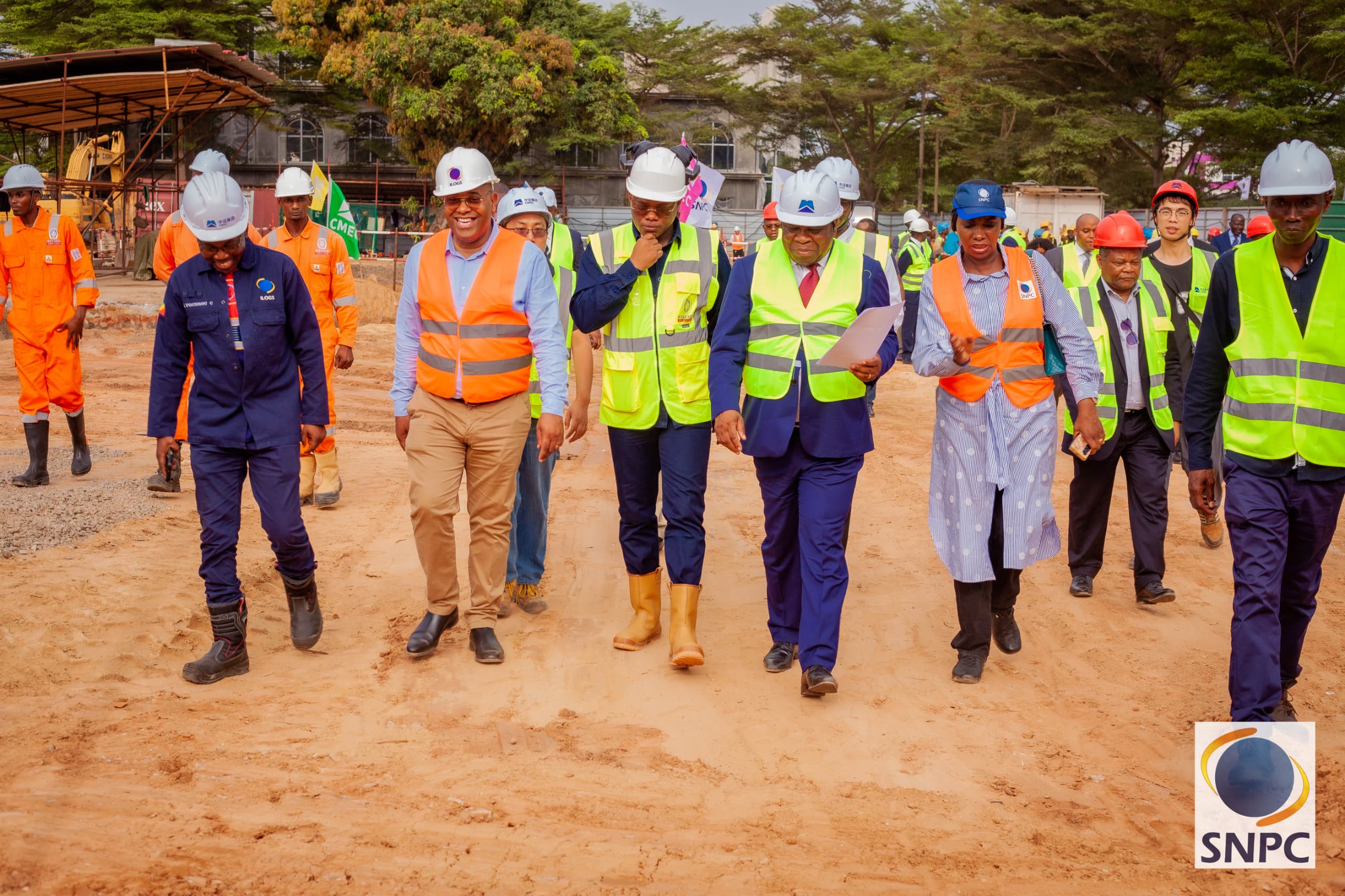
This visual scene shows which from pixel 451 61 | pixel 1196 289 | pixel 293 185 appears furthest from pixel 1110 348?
pixel 451 61

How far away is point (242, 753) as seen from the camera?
4.66 metres

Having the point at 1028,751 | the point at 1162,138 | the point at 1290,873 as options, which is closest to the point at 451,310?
the point at 1028,751

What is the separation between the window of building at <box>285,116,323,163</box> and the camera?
159ft

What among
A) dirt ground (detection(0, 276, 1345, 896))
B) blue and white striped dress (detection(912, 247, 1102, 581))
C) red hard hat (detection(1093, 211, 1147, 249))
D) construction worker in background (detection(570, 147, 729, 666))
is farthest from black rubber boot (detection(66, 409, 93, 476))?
red hard hat (detection(1093, 211, 1147, 249))

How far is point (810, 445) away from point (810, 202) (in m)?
1.04

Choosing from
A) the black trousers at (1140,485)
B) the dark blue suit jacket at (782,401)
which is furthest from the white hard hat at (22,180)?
the black trousers at (1140,485)

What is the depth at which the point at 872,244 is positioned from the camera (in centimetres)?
724

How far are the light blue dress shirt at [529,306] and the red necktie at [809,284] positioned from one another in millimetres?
1113

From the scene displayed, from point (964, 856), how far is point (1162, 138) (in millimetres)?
36408

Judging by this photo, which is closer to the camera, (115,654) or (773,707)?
(773,707)

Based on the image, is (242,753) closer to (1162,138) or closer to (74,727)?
(74,727)

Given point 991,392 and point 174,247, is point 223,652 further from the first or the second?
point 174,247

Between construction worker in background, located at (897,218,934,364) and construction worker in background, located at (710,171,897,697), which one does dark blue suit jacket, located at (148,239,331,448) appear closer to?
construction worker in background, located at (710,171,897,697)

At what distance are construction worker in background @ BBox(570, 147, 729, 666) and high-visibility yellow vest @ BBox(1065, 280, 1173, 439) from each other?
240 centimetres
